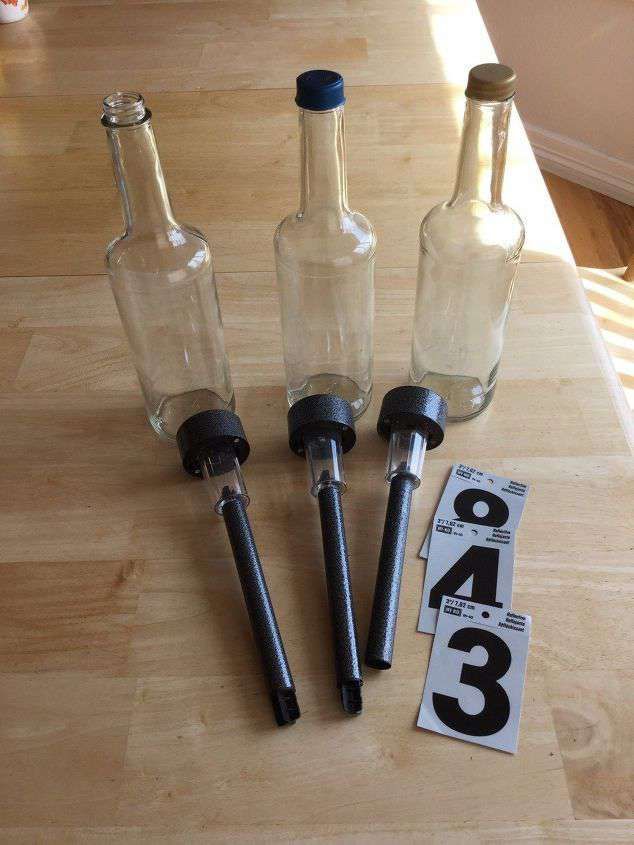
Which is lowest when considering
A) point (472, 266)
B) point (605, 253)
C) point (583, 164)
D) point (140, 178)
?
point (605, 253)

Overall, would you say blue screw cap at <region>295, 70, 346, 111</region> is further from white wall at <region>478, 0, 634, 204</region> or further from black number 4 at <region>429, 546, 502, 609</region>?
white wall at <region>478, 0, 634, 204</region>

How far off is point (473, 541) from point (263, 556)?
0.19m

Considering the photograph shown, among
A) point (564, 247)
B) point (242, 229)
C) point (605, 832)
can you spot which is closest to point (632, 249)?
point (564, 247)

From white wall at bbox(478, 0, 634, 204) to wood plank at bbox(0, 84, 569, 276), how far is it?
1285 millimetres

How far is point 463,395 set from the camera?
762mm

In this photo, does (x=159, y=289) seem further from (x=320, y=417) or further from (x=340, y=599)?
(x=340, y=599)

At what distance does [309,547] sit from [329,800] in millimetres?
212

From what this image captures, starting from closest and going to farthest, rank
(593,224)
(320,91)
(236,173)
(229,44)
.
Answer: (320,91) → (236,173) → (229,44) → (593,224)

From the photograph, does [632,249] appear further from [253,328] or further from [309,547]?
[309,547]

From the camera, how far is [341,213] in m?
0.66

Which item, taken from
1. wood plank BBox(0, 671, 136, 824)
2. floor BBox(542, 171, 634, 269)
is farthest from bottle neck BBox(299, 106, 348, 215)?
floor BBox(542, 171, 634, 269)

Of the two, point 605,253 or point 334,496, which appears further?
point 605,253

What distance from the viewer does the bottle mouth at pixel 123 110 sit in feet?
1.83

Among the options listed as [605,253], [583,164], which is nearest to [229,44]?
[605,253]
